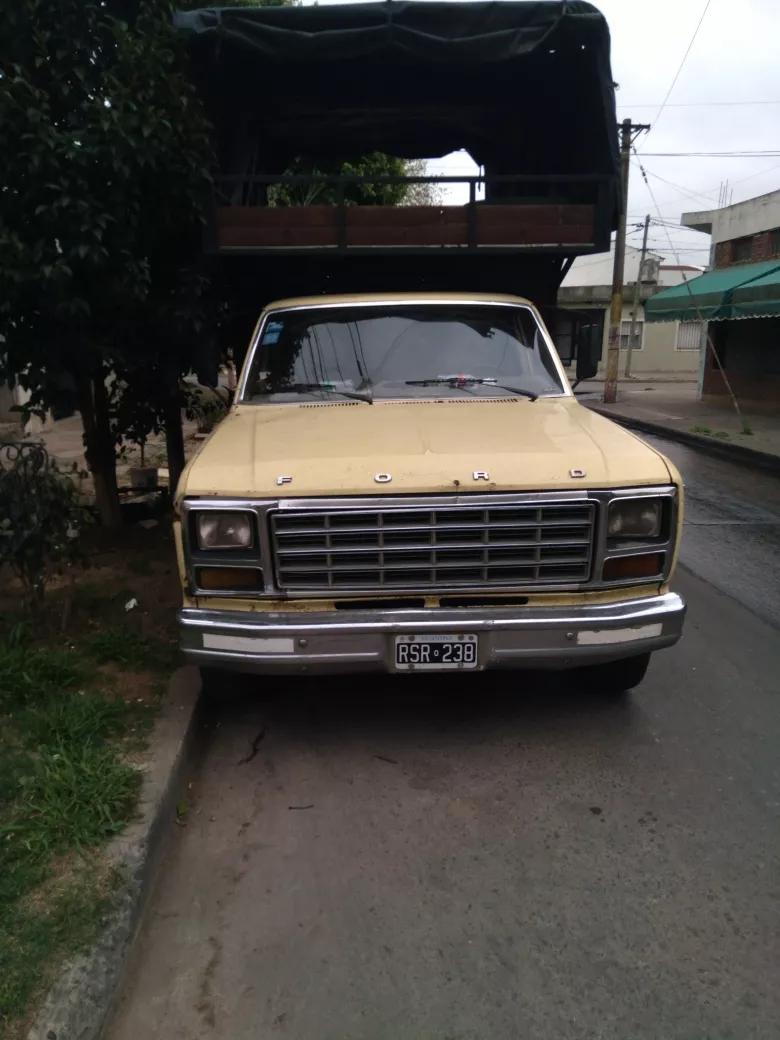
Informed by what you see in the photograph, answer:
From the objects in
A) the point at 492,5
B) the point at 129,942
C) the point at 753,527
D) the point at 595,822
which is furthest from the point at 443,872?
the point at 753,527

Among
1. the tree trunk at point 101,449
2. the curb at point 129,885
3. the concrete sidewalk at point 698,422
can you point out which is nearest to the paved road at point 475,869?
the curb at point 129,885

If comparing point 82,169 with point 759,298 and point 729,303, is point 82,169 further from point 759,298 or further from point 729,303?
point 729,303

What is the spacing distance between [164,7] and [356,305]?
209cm

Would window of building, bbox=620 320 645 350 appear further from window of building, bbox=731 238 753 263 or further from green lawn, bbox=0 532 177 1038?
green lawn, bbox=0 532 177 1038

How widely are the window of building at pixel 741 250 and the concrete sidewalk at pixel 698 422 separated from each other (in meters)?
3.56

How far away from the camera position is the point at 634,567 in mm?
3498

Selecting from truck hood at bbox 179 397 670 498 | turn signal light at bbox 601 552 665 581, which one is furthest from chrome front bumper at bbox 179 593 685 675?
truck hood at bbox 179 397 670 498

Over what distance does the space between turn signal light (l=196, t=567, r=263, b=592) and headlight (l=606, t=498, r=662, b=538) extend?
4.79 feet

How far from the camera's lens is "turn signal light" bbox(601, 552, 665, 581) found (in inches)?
136

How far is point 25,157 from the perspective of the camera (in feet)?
13.9

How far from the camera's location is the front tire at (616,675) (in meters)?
3.94

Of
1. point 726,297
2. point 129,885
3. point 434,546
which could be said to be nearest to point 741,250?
point 726,297

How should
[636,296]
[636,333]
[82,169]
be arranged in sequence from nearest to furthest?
[82,169] → [636,296] → [636,333]

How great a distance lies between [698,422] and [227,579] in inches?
612
